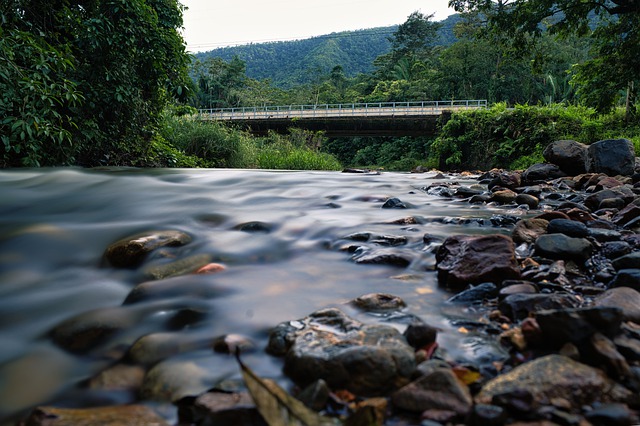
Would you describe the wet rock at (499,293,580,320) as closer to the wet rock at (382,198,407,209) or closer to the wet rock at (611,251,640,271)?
the wet rock at (611,251,640,271)

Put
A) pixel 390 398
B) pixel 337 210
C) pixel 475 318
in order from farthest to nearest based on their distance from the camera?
pixel 337 210 → pixel 475 318 → pixel 390 398

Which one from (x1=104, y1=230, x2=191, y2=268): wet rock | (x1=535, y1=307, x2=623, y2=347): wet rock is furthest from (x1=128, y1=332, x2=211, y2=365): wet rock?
(x1=535, y1=307, x2=623, y2=347): wet rock

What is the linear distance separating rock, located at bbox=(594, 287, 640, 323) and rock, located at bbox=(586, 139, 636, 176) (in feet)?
22.0

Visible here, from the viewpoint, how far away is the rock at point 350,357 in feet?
4.38

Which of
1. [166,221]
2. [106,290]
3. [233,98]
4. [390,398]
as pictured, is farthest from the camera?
[233,98]

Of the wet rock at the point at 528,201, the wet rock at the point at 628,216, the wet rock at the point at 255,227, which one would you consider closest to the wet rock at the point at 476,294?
the wet rock at the point at 255,227

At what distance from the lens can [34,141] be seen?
A: 659 centimetres

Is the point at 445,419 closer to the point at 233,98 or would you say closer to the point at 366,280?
the point at 366,280

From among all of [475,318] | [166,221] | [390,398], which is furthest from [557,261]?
[166,221]

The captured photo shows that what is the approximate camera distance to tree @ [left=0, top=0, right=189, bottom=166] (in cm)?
611

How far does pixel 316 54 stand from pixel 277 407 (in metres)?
129

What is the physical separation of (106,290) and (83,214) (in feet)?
6.58

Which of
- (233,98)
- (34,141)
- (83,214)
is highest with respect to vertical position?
(233,98)

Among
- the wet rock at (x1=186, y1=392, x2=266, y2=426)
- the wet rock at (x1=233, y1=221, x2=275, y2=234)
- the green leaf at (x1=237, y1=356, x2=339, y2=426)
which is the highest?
the green leaf at (x1=237, y1=356, x2=339, y2=426)
